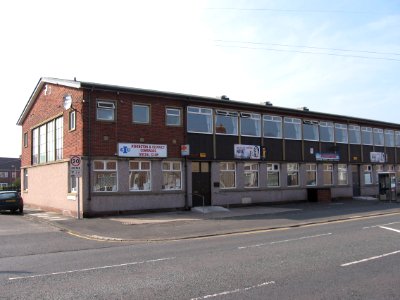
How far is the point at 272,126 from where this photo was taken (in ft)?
94.5

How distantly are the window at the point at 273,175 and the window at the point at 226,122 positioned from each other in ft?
11.9

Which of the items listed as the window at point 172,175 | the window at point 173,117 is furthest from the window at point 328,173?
the window at point 173,117

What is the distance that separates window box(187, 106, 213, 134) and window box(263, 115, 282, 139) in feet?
14.8

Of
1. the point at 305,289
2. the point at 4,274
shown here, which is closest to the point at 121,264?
the point at 4,274

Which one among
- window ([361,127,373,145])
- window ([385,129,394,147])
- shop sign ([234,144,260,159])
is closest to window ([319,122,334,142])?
window ([361,127,373,145])

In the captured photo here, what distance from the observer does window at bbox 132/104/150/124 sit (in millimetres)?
22809

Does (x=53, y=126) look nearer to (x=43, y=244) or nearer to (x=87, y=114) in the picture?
(x=87, y=114)

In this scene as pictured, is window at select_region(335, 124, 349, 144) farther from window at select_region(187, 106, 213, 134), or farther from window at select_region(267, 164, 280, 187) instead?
window at select_region(187, 106, 213, 134)

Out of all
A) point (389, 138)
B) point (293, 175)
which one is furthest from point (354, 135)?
point (293, 175)

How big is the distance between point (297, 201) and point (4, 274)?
23467mm

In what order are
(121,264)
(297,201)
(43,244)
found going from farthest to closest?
1. (297,201)
2. (43,244)
3. (121,264)

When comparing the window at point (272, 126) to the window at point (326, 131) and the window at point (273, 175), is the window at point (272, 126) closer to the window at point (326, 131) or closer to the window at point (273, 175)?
the window at point (273, 175)

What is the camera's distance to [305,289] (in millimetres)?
6887

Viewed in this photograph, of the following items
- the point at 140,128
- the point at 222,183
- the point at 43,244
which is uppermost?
the point at 140,128
